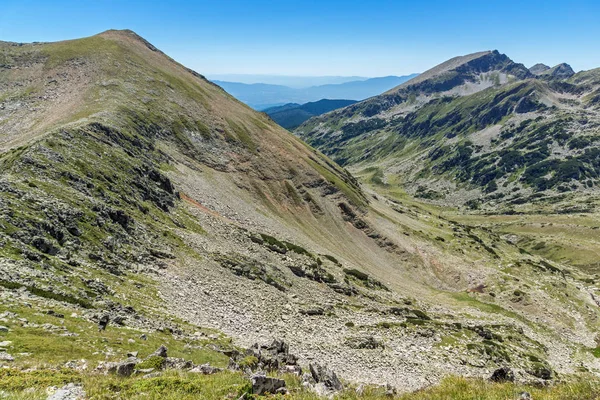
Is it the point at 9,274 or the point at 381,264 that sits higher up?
the point at 9,274

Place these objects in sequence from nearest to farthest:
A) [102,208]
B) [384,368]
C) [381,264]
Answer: [384,368] < [102,208] < [381,264]

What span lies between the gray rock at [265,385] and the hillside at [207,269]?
493 mm

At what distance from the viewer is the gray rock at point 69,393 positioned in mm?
14805

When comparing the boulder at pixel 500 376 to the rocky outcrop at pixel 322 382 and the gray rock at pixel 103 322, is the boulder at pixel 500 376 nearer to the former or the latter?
the rocky outcrop at pixel 322 382

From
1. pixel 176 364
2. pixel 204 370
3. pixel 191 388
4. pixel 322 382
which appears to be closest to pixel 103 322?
pixel 176 364

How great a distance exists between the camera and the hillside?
75.2 ft

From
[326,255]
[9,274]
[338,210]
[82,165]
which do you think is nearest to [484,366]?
[326,255]

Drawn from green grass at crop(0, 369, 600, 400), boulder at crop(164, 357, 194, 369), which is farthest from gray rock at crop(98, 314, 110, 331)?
green grass at crop(0, 369, 600, 400)

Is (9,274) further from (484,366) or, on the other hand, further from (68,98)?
(68,98)

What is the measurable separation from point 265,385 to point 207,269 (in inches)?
1274

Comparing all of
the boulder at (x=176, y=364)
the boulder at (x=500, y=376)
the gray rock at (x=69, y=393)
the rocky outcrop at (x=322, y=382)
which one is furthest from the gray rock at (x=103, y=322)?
the boulder at (x=500, y=376)

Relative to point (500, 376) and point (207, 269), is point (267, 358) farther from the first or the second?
point (207, 269)

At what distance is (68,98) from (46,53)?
45.1m

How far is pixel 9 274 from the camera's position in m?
26.7
